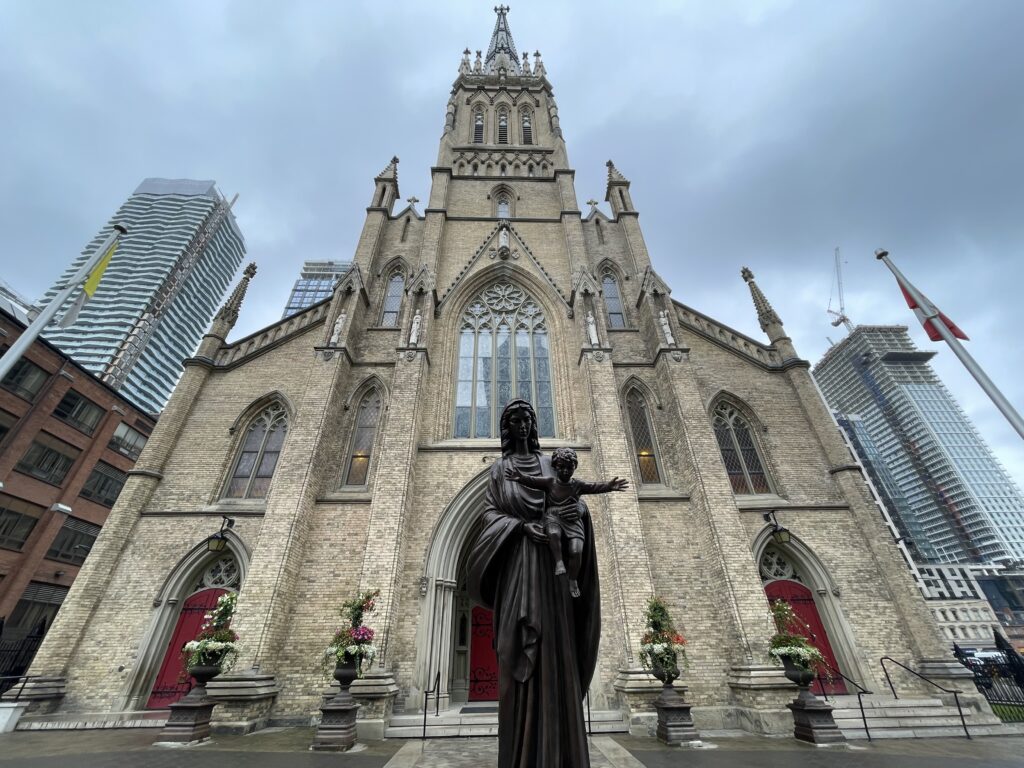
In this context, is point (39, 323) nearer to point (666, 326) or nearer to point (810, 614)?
point (666, 326)

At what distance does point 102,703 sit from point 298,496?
540 cm

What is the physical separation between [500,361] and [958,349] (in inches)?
431

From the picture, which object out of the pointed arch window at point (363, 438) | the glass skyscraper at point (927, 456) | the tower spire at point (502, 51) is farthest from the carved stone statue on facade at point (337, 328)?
the glass skyscraper at point (927, 456)

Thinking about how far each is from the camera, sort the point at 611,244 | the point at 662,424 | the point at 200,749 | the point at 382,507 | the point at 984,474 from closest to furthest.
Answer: the point at 200,749, the point at 382,507, the point at 662,424, the point at 611,244, the point at 984,474

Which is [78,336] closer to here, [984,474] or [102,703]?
[102,703]

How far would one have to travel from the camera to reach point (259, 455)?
12352mm

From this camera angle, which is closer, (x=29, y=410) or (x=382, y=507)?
(x=382, y=507)

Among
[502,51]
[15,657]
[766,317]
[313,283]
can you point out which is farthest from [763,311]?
[313,283]

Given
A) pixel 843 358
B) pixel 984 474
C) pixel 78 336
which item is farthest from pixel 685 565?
pixel 984 474

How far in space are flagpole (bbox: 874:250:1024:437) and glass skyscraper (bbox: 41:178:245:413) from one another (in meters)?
53.4

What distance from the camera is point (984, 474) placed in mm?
74438

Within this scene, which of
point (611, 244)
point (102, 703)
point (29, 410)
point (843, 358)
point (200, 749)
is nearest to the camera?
point (200, 749)

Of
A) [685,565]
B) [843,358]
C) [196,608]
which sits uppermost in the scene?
[843,358]

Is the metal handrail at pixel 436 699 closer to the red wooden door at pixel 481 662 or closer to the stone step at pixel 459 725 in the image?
the stone step at pixel 459 725
